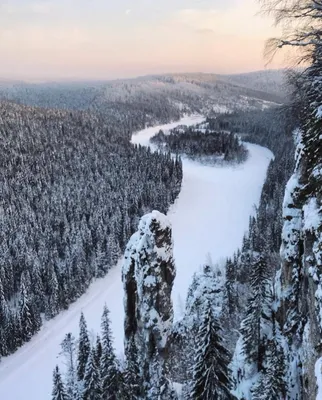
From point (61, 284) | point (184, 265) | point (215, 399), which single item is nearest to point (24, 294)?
point (61, 284)

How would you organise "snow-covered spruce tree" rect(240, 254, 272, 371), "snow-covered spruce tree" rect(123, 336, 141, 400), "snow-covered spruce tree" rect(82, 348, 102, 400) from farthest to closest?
"snow-covered spruce tree" rect(82, 348, 102, 400) → "snow-covered spruce tree" rect(123, 336, 141, 400) → "snow-covered spruce tree" rect(240, 254, 272, 371)

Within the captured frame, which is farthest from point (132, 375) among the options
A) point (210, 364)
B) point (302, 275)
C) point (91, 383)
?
point (302, 275)

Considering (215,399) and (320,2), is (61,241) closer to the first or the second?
(215,399)

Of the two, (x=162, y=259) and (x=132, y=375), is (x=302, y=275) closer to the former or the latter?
(x=162, y=259)

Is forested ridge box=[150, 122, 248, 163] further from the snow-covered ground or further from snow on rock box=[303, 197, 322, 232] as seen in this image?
snow on rock box=[303, 197, 322, 232]

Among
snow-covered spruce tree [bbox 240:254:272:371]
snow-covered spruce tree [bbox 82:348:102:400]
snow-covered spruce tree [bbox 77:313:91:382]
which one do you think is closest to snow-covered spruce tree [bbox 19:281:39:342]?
snow-covered spruce tree [bbox 77:313:91:382]
